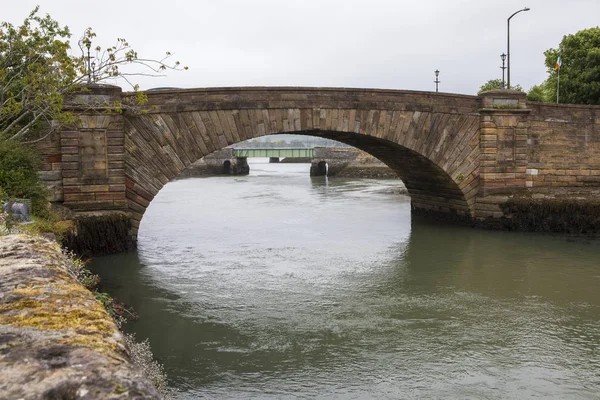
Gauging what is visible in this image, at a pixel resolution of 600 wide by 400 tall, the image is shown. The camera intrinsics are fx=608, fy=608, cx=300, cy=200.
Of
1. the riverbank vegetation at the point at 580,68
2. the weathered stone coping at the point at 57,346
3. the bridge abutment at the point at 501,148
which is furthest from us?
the riverbank vegetation at the point at 580,68

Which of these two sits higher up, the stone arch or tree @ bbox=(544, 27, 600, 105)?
tree @ bbox=(544, 27, 600, 105)

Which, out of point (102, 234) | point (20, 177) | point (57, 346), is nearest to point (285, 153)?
point (102, 234)

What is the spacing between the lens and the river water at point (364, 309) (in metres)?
7.03

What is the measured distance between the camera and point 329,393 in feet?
21.8

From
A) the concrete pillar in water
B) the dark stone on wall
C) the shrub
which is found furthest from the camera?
the concrete pillar in water

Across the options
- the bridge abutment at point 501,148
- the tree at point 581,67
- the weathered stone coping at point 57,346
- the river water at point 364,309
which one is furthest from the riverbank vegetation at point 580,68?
the weathered stone coping at point 57,346

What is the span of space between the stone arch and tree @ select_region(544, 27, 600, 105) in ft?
44.7

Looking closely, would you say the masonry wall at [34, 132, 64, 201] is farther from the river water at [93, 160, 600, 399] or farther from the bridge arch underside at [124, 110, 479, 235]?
the river water at [93, 160, 600, 399]

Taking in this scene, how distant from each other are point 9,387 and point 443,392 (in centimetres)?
540

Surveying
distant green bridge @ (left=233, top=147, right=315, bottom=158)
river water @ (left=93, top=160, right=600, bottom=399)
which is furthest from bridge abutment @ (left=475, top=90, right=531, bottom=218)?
distant green bridge @ (left=233, top=147, right=315, bottom=158)

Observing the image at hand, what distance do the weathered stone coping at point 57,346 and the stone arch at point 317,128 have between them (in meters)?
10.6

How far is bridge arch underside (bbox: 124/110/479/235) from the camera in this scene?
46.1ft

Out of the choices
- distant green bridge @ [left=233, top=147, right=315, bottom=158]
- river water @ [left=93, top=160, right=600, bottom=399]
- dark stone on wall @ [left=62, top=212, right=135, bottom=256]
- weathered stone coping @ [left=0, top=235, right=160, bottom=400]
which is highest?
distant green bridge @ [left=233, top=147, right=315, bottom=158]

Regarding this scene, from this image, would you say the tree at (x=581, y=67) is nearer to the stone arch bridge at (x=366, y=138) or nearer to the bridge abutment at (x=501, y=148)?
the stone arch bridge at (x=366, y=138)
